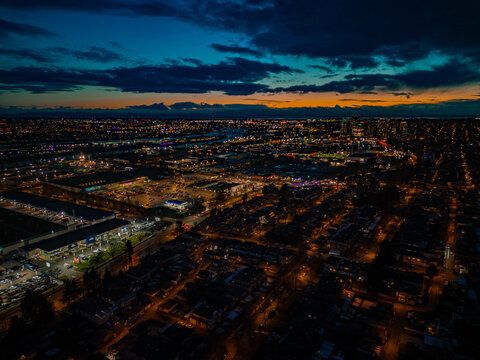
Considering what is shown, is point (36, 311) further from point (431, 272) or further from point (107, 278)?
point (431, 272)

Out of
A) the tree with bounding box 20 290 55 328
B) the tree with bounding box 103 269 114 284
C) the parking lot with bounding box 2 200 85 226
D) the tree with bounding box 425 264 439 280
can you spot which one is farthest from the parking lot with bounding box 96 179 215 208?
the tree with bounding box 425 264 439 280

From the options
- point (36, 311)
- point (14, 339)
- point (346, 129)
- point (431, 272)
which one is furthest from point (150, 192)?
point (346, 129)

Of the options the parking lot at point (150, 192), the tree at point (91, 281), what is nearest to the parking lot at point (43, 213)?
the parking lot at point (150, 192)

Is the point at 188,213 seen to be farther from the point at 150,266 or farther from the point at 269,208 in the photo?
the point at 150,266

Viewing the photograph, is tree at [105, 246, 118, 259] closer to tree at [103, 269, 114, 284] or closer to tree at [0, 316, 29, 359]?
tree at [103, 269, 114, 284]

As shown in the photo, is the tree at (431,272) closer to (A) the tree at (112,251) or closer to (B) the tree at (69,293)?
(B) the tree at (69,293)

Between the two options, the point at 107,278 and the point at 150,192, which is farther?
the point at 150,192

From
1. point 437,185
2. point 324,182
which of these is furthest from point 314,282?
point 437,185

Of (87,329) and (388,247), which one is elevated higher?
(388,247)

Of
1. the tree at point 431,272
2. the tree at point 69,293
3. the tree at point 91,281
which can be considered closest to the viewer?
the tree at point 69,293
